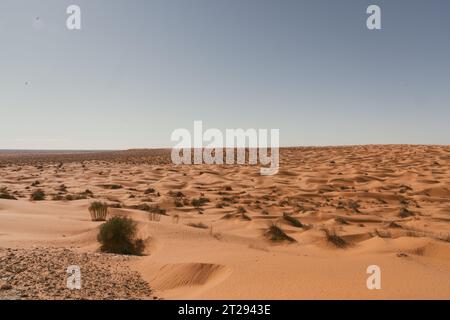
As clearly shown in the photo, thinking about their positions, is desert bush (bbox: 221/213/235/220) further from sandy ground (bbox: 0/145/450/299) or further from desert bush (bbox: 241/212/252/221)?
desert bush (bbox: 241/212/252/221)

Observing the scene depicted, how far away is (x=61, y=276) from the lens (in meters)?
4.23

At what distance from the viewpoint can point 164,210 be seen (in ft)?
35.7

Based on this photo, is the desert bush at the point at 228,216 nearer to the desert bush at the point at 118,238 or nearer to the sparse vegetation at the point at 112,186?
the desert bush at the point at 118,238

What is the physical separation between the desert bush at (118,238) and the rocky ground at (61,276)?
79 centimetres

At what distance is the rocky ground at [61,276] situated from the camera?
3.75m

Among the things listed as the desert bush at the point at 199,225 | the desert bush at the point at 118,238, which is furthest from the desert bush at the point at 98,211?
the desert bush at the point at 118,238

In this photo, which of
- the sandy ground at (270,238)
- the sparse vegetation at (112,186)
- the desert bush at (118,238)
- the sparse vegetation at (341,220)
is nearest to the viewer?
the sandy ground at (270,238)

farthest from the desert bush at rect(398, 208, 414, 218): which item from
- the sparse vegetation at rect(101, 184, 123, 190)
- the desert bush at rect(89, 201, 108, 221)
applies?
the sparse vegetation at rect(101, 184, 123, 190)

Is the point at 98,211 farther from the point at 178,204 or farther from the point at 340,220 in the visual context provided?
the point at 340,220

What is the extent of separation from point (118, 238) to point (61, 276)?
2227 mm

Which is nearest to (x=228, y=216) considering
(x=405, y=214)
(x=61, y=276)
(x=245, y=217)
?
(x=245, y=217)
